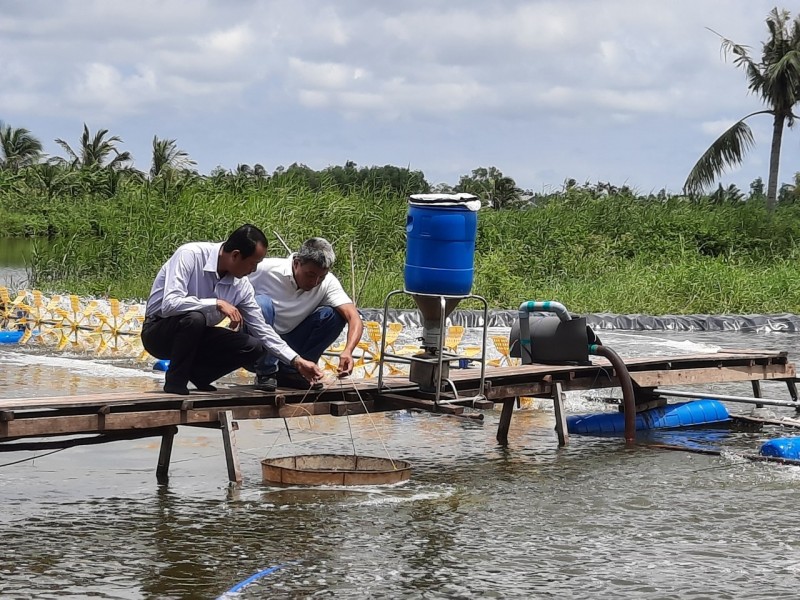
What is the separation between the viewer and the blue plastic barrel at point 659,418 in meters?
8.55

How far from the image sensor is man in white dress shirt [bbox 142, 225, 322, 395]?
6117mm

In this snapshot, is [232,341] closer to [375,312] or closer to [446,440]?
[446,440]

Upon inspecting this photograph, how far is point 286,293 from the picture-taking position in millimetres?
6848

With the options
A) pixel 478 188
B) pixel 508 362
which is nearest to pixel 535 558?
pixel 508 362

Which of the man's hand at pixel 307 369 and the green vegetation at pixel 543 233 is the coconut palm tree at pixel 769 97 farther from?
the man's hand at pixel 307 369

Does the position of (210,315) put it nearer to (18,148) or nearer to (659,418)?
(659,418)

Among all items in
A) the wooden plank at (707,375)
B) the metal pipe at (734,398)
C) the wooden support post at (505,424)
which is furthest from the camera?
the wooden plank at (707,375)

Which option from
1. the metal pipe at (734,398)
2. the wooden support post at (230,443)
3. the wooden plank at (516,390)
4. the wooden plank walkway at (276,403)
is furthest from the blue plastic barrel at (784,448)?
the wooden support post at (230,443)

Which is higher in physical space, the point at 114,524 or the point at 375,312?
the point at 375,312

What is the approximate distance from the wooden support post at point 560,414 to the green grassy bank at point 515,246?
27.8 feet

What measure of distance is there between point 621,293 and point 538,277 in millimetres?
3348

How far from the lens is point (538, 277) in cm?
2247

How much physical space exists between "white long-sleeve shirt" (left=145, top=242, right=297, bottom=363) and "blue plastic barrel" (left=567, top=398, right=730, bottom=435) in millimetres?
3058

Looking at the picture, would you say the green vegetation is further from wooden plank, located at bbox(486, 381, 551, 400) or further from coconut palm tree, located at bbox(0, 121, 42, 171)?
coconut palm tree, located at bbox(0, 121, 42, 171)
